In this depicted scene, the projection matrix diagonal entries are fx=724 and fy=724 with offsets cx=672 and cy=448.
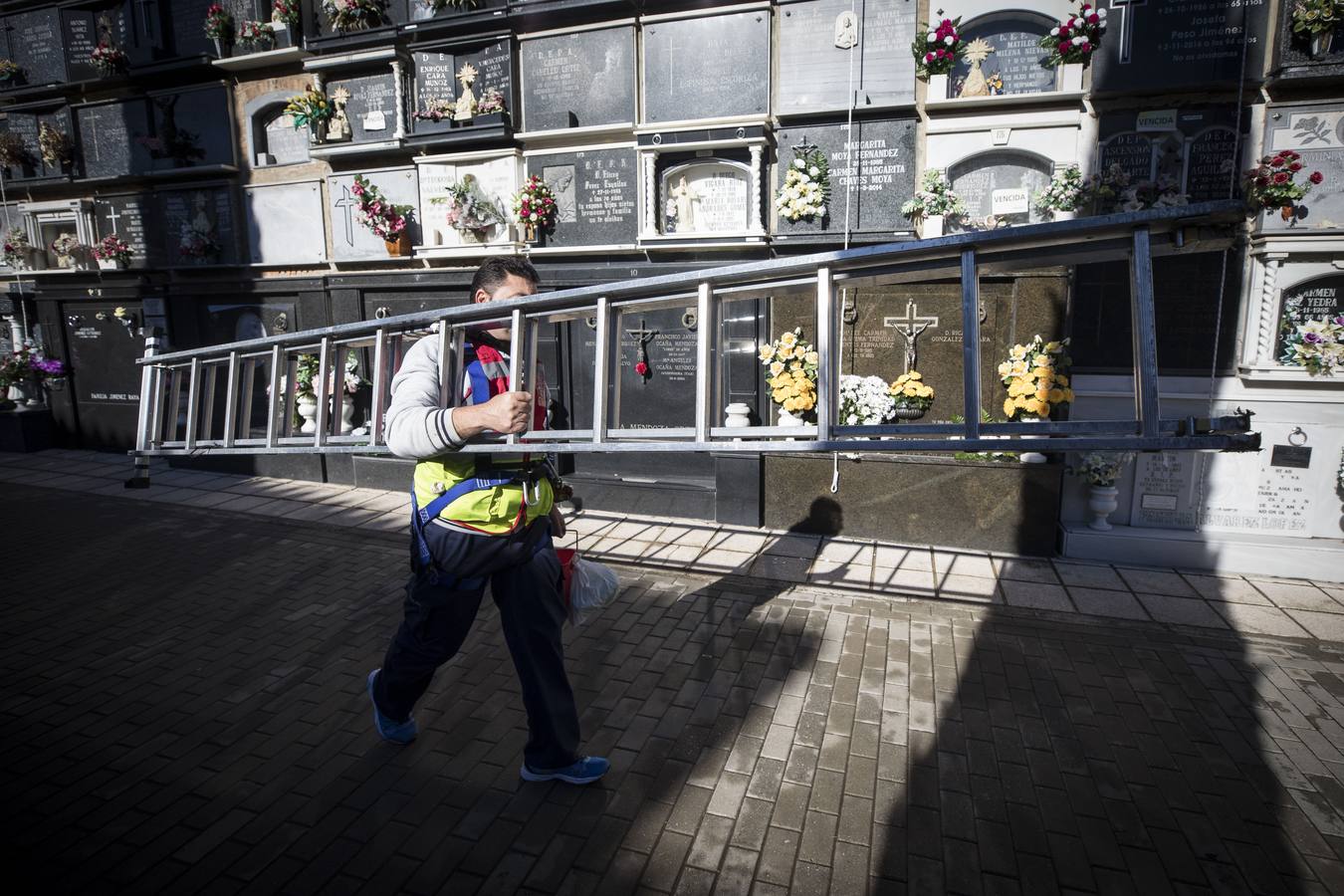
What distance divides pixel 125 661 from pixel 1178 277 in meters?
9.18

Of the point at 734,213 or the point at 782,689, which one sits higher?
the point at 734,213

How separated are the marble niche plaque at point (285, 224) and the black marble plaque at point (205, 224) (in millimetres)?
285

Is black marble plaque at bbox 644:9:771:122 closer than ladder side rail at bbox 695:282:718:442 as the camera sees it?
No

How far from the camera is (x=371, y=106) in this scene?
1013 centimetres

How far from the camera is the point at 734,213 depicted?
28.6ft

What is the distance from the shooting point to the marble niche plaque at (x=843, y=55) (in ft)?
25.3

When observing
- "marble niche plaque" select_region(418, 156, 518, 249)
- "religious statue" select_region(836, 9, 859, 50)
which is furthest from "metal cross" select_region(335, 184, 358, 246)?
"religious statue" select_region(836, 9, 859, 50)

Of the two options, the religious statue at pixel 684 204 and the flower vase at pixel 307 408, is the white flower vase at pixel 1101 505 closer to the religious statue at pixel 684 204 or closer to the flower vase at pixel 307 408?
the religious statue at pixel 684 204

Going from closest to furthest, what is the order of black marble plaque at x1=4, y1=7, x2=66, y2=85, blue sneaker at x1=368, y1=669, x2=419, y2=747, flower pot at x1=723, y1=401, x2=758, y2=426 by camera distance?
1. blue sneaker at x1=368, y1=669, x2=419, y2=747
2. flower pot at x1=723, y1=401, x2=758, y2=426
3. black marble plaque at x1=4, y1=7, x2=66, y2=85

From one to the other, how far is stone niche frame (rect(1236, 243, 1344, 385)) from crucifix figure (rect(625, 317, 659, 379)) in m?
5.95

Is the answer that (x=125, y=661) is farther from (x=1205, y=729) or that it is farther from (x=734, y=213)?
(x=734, y=213)

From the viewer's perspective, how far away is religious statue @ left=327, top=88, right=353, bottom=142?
10219 millimetres

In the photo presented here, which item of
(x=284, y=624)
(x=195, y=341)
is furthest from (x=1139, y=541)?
(x=195, y=341)

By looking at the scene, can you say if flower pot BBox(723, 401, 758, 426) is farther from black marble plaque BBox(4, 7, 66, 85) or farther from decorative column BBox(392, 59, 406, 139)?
black marble plaque BBox(4, 7, 66, 85)
